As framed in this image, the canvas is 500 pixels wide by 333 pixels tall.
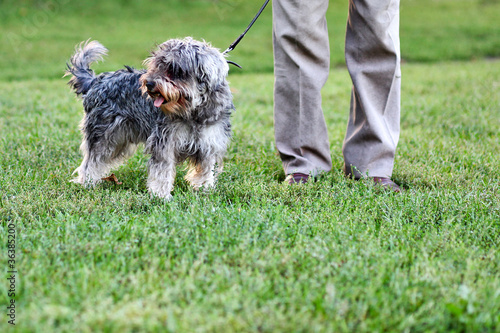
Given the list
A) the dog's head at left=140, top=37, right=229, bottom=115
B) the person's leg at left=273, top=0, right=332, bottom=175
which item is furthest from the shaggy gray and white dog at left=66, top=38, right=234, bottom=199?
the person's leg at left=273, top=0, right=332, bottom=175

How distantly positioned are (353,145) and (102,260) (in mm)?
2460

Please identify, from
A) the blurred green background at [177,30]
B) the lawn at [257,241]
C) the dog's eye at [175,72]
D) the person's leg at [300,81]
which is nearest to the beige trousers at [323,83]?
the person's leg at [300,81]

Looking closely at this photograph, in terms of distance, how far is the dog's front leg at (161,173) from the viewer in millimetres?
3852

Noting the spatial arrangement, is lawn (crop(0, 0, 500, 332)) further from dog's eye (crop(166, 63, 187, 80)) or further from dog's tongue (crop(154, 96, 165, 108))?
dog's eye (crop(166, 63, 187, 80))

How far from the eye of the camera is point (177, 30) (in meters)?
18.4

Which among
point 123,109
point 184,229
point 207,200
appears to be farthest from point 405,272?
point 123,109

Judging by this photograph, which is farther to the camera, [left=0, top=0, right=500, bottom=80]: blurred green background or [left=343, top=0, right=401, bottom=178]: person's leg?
[left=0, top=0, right=500, bottom=80]: blurred green background

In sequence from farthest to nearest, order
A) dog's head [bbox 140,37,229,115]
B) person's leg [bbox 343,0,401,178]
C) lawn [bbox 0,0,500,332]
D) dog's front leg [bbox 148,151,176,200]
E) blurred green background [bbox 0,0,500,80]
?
1. blurred green background [bbox 0,0,500,80]
2. person's leg [bbox 343,0,401,178]
3. dog's front leg [bbox 148,151,176,200]
4. dog's head [bbox 140,37,229,115]
5. lawn [bbox 0,0,500,332]

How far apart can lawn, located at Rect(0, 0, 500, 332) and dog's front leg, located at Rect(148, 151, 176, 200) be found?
0.16m

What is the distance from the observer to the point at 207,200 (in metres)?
3.54

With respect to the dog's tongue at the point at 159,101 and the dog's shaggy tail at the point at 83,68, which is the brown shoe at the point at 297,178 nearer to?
the dog's tongue at the point at 159,101

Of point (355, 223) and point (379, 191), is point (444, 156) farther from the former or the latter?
point (355, 223)

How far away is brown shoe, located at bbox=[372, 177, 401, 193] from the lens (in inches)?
154

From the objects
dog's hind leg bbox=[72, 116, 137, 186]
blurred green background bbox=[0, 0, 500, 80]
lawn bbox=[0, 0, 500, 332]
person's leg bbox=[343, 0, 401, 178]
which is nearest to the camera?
lawn bbox=[0, 0, 500, 332]
